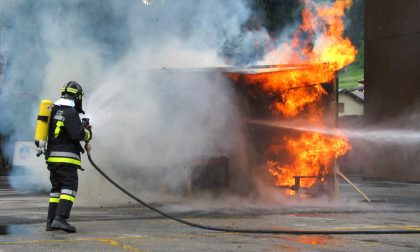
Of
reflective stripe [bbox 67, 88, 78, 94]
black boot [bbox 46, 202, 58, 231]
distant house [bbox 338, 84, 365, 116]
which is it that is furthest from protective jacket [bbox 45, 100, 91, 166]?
distant house [bbox 338, 84, 365, 116]

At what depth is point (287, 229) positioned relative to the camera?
8688 millimetres

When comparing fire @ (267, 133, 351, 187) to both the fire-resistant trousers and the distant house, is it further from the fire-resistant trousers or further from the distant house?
the distant house

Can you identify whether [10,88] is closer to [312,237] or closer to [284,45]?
[284,45]

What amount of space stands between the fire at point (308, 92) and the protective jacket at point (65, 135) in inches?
197

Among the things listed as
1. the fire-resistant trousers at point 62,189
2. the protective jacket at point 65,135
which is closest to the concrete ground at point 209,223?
the fire-resistant trousers at point 62,189

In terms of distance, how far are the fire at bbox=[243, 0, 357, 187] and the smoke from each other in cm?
79

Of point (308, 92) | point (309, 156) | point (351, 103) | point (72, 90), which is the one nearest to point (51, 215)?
point (72, 90)

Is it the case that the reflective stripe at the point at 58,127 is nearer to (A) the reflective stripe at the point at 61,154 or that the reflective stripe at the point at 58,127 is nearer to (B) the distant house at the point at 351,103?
(A) the reflective stripe at the point at 61,154

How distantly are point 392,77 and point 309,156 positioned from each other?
934 cm

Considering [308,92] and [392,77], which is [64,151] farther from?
[392,77]

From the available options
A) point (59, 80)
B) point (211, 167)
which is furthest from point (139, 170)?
point (59, 80)

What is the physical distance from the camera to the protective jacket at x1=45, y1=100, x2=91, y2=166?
8422 millimetres

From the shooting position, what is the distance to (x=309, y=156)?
13047 millimetres

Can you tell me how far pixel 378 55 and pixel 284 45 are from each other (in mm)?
8472
